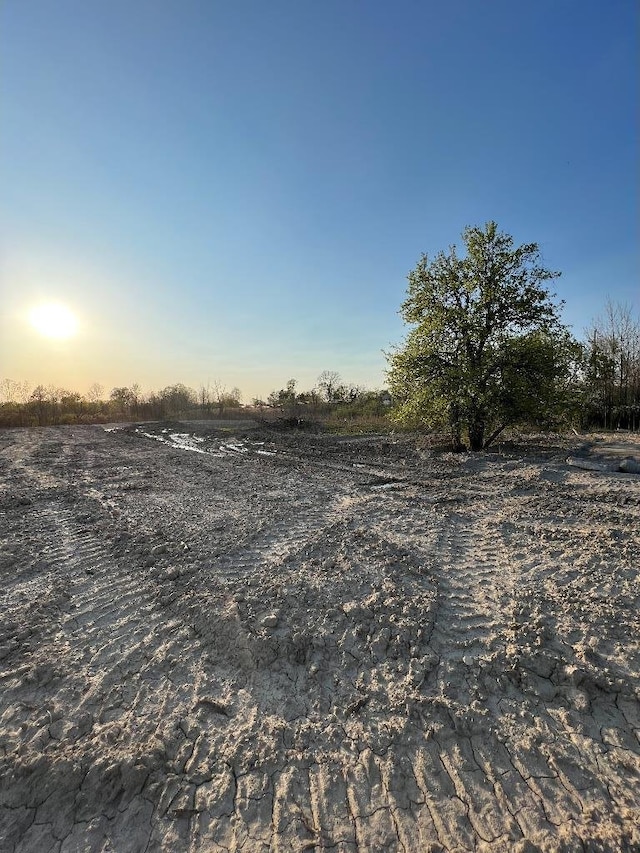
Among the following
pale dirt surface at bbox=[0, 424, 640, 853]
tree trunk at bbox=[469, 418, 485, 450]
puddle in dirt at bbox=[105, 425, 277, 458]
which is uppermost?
tree trunk at bbox=[469, 418, 485, 450]

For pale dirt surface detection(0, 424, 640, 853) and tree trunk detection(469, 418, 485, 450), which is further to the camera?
tree trunk detection(469, 418, 485, 450)

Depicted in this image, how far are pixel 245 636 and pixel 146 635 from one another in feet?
2.51

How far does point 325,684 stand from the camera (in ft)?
8.08

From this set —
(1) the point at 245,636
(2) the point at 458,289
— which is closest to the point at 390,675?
(1) the point at 245,636

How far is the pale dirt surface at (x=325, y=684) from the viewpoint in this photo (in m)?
1.73

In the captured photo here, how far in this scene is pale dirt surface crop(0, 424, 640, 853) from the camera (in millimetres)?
1729

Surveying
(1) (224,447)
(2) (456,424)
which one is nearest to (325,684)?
(2) (456,424)

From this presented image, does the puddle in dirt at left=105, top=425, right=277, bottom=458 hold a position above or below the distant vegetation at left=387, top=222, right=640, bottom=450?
below

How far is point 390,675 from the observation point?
97.7 inches

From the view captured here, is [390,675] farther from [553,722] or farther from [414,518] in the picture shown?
[414,518]

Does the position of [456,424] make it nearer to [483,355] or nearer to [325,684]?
[483,355]

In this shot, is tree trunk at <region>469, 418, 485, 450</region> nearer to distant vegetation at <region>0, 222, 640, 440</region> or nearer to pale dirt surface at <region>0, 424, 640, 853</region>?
distant vegetation at <region>0, 222, 640, 440</region>

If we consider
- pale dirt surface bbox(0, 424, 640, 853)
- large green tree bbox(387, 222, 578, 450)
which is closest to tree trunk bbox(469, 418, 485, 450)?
large green tree bbox(387, 222, 578, 450)

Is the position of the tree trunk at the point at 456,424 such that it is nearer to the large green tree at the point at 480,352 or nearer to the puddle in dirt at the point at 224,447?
the large green tree at the point at 480,352
